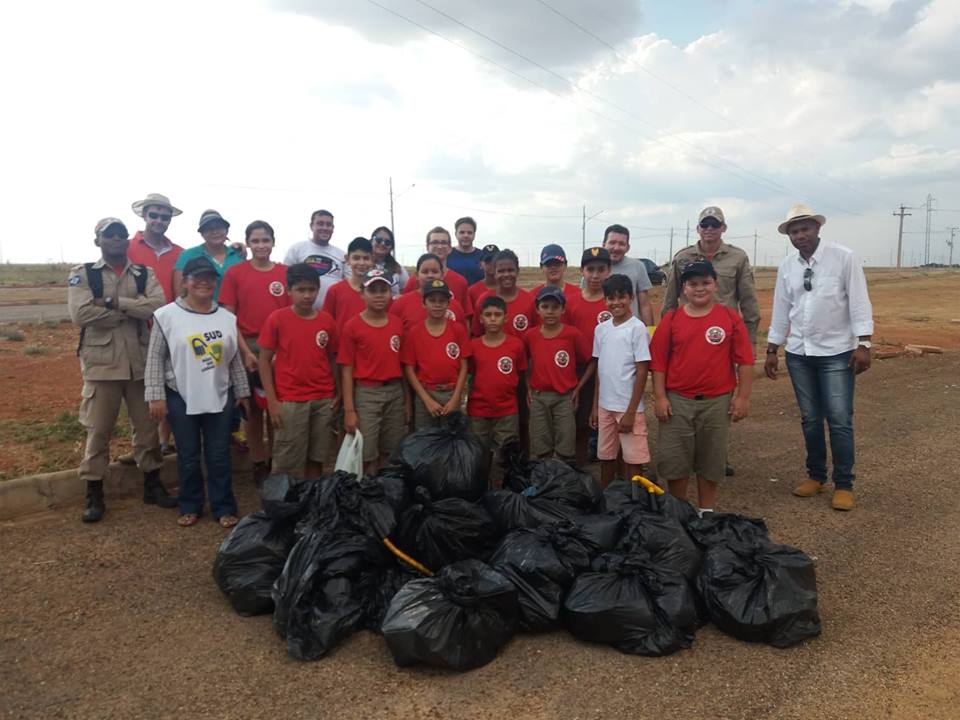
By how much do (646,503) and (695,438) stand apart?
0.78 m

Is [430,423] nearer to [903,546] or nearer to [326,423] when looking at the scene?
[326,423]

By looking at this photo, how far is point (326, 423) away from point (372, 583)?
60.6 inches

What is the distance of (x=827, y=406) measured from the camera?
15.3 feet

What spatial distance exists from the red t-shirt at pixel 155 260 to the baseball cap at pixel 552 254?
2.83 metres

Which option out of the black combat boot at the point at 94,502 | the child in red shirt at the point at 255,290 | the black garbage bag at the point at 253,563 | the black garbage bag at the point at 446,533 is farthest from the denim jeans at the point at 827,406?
the black combat boot at the point at 94,502

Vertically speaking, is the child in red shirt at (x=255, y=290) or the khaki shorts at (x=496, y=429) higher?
the child in red shirt at (x=255, y=290)

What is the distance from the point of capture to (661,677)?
2.70 meters

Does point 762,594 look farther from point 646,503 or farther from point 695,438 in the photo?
point 695,438

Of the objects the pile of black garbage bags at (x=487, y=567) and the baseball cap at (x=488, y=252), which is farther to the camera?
the baseball cap at (x=488, y=252)

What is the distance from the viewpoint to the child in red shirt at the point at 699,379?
4020mm

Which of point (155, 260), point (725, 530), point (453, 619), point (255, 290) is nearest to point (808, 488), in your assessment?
point (725, 530)

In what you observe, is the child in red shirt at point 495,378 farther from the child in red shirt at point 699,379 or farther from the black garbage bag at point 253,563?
the black garbage bag at point 253,563

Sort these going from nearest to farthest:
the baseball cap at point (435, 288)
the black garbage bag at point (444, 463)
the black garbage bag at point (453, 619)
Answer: the black garbage bag at point (453, 619) < the black garbage bag at point (444, 463) < the baseball cap at point (435, 288)

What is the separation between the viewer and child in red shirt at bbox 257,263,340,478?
4.32m
